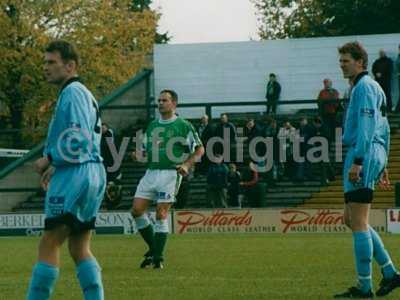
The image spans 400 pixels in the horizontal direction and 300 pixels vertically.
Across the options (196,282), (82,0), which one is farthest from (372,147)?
(82,0)

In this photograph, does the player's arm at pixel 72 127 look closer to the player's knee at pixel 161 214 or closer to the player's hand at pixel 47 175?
the player's hand at pixel 47 175

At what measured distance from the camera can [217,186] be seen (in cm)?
3005

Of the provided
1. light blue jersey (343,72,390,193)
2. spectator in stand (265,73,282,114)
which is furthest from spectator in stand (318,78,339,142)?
light blue jersey (343,72,390,193)

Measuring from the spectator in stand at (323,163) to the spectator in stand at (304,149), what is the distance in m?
0.16

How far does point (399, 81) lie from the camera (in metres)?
32.9

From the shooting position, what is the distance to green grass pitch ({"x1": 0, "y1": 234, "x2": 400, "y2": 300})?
1240cm

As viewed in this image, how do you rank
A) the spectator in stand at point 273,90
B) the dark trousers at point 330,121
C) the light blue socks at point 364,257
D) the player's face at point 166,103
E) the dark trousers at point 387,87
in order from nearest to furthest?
the light blue socks at point 364,257
the player's face at point 166,103
the dark trousers at point 330,121
the dark trousers at point 387,87
the spectator in stand at point 273,90

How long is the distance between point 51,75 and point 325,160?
2317cm

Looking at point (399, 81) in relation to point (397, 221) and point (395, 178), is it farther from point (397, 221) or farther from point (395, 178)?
point (397, 221)

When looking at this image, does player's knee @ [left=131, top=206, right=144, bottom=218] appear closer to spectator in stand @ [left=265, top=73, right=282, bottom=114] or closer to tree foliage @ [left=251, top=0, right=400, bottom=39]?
spectator in stand @ [left=265, top=73, right=282, bottom=114]

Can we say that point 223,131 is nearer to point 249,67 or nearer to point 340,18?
point 249,67

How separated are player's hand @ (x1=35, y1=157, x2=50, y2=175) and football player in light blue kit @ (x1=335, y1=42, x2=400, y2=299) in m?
3.18

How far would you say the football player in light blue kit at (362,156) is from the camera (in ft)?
37.3

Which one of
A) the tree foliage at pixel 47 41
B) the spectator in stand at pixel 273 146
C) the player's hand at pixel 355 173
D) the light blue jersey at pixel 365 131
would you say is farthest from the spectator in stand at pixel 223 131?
the player's hand at pixel 355 173
